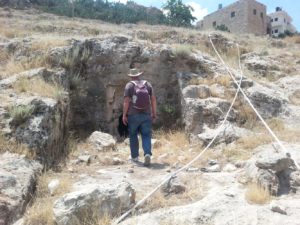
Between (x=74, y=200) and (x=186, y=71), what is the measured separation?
5.97 meters

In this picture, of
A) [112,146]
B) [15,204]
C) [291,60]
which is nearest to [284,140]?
[112,146]

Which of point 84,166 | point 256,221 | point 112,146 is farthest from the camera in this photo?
point 112,146

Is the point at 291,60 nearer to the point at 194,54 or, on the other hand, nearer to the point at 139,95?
the point at 194,54

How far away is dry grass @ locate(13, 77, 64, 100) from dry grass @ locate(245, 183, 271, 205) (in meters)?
4.05

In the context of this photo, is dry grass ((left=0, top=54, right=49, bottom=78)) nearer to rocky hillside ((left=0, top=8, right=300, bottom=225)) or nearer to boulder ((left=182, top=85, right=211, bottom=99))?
rocky hillside ((left=0, top=8, right=300, bottom=225))

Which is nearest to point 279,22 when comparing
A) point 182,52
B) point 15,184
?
point 182,52

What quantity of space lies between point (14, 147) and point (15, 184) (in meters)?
1.01

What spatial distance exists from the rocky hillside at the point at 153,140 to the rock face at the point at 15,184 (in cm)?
1

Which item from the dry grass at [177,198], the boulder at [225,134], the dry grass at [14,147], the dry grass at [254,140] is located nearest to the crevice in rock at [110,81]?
the boulder at [225,134]

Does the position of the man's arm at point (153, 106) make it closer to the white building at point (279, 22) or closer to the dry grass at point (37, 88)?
the dry grass at point (37, 88)

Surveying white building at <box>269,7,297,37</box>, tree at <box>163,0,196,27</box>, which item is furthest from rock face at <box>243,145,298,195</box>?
white building at <box>269,7,297,37</box>

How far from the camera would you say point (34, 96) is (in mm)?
6773

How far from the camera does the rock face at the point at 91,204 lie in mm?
3957

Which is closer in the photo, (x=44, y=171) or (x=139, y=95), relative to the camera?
(x=44, y=171)
